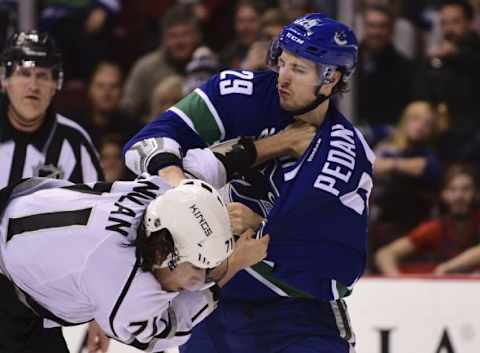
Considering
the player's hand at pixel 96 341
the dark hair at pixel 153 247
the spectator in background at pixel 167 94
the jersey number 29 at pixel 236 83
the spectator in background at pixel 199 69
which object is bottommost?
the player's hand at pixel 96 341

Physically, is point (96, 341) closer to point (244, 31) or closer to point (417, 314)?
point (417, 314)

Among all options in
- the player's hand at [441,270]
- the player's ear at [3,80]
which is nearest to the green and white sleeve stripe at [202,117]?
the player's ear at [3,80]

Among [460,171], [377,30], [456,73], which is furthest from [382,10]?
[460,171]

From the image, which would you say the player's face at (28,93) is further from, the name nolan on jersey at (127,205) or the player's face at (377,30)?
the player's face at (377,30)

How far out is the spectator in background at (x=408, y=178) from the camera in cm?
624

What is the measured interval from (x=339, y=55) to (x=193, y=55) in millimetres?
3244

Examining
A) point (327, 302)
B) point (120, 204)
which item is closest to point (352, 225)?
point (327, 302)

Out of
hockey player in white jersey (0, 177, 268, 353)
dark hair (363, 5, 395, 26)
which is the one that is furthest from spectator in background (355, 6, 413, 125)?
hockey player in white jersey (0, 177, 268, 353)

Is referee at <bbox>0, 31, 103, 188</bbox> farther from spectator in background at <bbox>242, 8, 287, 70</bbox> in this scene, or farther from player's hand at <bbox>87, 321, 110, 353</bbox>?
spectator in background at <bbox>242, 8, 287, 70</bbox>

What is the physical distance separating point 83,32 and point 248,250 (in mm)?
4198

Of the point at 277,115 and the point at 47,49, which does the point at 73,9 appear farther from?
the point at 277,115

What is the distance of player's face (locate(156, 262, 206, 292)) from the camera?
310cm

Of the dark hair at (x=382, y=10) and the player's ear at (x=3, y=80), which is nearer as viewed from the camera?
the player's ear at (x=3, y=80)

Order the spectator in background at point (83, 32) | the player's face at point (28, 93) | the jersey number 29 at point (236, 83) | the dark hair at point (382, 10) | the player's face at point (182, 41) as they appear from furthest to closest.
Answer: the spectator in background at point (83, 32) → the player's face at point (182, 41) → the dark hair at point (382, 10) → the player's face at point (28, 93) → the jersey number 29 at point (236, 83)
